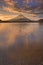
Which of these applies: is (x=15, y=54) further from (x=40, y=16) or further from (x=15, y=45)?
(x=40, y=16)

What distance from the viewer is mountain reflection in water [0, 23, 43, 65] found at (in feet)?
4.75

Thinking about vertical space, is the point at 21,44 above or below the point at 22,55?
above

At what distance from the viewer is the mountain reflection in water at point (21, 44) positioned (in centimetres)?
145

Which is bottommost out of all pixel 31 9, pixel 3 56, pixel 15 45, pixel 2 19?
pixel 3 56

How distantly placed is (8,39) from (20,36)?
0.14m

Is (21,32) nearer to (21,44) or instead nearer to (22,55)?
(21,44)

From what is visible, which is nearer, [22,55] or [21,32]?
[22,55]

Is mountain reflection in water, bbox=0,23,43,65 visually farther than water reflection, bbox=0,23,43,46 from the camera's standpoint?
No

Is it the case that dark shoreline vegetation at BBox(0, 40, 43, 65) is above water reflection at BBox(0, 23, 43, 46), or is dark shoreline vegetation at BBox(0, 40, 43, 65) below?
below

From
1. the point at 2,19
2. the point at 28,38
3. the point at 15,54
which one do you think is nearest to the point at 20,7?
the point at 2,19

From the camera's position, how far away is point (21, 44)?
5.17ft

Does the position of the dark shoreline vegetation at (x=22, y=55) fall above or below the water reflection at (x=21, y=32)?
below

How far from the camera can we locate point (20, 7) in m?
1.63

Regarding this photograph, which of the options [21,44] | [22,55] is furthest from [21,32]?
[22,55]
